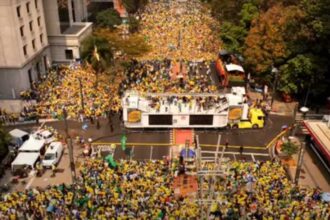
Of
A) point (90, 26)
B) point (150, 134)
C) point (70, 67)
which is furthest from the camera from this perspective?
point (90, 26)

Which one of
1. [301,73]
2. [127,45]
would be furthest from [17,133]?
[301,73]

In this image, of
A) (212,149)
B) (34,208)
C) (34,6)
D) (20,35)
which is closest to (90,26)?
(34,6)

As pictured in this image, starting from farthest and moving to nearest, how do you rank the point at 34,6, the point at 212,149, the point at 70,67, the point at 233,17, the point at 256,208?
the point at 233,17
the point at 70,67
the point at 34,6
the point at 212,149
the point at 256,208

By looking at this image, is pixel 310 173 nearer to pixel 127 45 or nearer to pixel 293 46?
pixel 293 46

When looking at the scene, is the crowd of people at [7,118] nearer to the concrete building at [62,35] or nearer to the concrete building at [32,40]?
the concrete building at [32,40]

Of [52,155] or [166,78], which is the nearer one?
[52,155]

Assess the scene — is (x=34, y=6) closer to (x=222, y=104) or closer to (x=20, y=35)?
(x=20, y=35)
